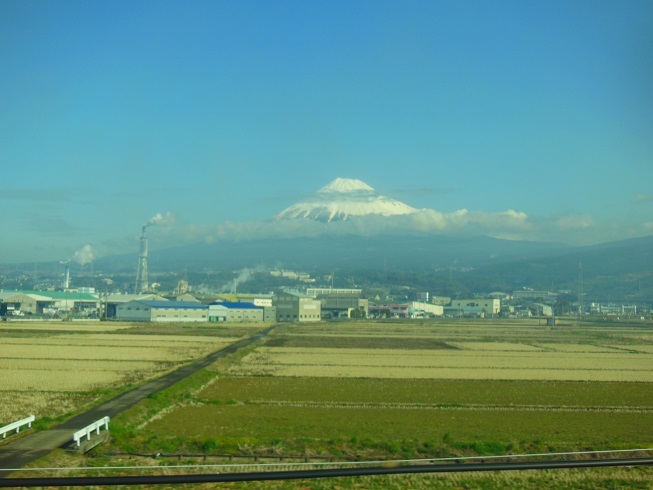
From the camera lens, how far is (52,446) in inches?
357

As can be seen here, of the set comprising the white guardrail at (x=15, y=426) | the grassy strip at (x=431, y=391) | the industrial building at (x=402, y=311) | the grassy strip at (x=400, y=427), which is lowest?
the industrial building at (x=402, y=311)

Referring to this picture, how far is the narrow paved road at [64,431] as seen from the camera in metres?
8.39

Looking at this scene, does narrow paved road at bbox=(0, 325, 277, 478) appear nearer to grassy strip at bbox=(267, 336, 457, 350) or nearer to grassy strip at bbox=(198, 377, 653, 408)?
grassy strip at bbox=(198, 377, 653, 408)

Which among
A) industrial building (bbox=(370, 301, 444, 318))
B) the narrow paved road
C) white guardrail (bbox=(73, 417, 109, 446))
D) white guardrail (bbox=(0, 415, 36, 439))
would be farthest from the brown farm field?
industrial building (bbox=(370, 301, 444, 318))

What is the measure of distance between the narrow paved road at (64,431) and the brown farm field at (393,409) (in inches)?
17.7

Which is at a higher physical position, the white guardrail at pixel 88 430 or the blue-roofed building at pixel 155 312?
the white guardrail at pixel 88 430

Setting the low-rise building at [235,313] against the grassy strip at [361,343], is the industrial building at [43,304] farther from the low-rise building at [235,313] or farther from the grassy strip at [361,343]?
the grassy strip at [361,343]

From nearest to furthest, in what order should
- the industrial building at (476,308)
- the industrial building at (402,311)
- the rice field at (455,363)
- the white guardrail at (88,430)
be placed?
1. the white guardrail at (88,430)
2. the rice field at (455,363)
3. the industrial building at (402,311)
4. the industrial building at (476,308)

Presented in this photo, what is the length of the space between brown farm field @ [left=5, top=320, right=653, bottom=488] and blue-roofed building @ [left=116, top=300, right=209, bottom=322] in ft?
92.4

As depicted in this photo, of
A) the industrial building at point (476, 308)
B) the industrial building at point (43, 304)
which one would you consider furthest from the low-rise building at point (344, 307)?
the industrial building at point (43, 304)

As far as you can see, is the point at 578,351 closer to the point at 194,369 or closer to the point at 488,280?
the point at 194,369

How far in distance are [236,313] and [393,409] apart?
155ft

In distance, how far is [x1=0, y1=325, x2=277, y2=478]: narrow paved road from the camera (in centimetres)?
839

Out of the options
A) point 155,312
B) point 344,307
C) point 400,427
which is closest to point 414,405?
point 400,427
